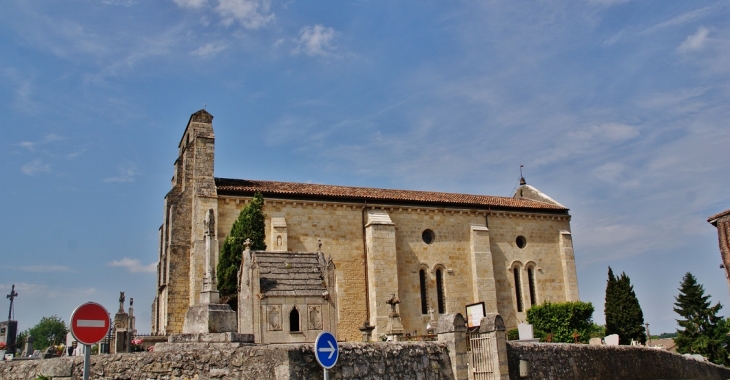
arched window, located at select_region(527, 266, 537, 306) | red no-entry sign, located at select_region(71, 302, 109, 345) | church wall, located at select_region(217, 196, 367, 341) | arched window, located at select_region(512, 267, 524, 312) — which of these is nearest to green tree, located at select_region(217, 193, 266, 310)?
church wall, located at select_region(217, 196, 367, 341)

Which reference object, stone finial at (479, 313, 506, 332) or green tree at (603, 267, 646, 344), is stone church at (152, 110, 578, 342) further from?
stone finial at (479, 313, 506, 332)

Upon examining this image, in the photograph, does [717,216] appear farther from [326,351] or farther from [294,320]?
[326,351]

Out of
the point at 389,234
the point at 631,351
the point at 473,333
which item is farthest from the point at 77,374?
the point at 389,234

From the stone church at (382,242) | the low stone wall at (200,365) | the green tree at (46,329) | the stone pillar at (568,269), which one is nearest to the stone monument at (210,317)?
the low stone wall at (200,365)

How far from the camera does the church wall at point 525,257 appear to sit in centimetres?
3375

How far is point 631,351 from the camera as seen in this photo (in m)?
17.4

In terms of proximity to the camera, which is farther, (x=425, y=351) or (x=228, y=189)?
(x=228, y=189)

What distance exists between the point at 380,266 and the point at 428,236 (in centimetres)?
430

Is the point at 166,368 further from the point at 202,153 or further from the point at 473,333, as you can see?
the point at 202,153

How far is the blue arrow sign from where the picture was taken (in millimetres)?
7547

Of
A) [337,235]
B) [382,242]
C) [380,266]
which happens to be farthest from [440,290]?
[337,235]

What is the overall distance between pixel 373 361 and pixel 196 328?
14.1 ft

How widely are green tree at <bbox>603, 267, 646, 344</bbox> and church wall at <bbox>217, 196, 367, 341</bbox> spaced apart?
1424cm

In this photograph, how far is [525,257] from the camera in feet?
114
